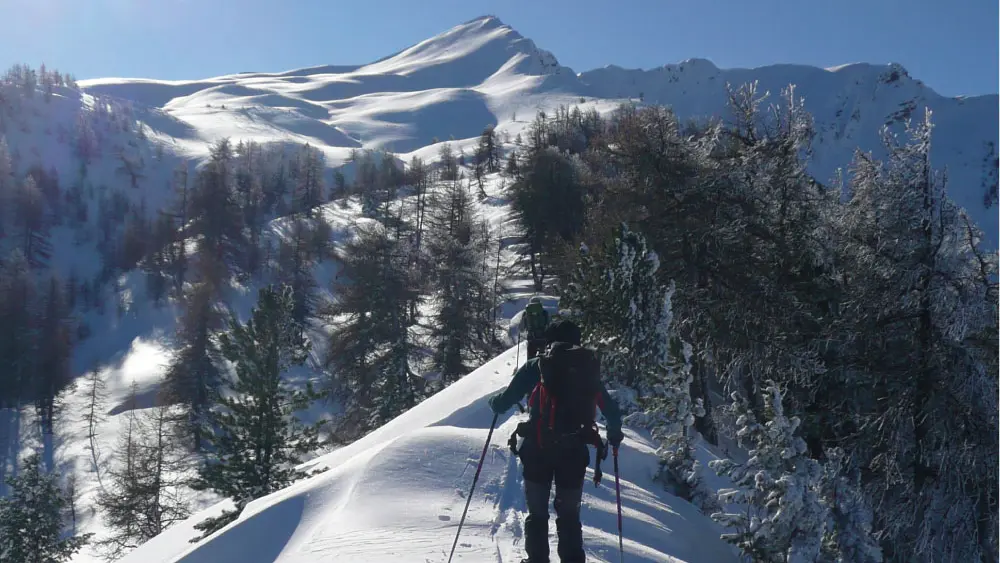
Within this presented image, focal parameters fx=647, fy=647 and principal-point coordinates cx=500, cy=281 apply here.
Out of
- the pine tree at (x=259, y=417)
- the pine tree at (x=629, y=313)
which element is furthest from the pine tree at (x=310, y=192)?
the pine tree at (x=629, y=313)

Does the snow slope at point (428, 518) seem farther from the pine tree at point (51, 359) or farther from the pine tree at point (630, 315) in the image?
the pine tree at point (51, 359)

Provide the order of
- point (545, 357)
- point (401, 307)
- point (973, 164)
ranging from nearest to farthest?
point (545, 357) → point (401, 307) → point (973, 164)

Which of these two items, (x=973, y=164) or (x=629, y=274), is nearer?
(x=629, y=274)

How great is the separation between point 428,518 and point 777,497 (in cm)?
417

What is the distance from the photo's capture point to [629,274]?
45.0 ft

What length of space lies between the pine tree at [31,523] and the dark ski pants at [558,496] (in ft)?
81.4

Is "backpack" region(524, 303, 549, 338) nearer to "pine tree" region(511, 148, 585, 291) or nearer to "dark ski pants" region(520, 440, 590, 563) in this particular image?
"dark ski pants" region(520, 440, 590, 563)

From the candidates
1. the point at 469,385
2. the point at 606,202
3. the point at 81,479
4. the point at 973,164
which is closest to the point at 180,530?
the point at 469,385

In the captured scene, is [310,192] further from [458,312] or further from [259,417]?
[259,417]

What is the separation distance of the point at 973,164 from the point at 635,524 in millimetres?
212593

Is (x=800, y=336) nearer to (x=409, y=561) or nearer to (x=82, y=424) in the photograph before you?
(x=409, y=561)

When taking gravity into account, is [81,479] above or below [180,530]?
below

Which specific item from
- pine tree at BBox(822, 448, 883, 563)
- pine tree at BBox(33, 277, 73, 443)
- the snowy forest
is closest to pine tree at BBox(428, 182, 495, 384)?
the snowy forest

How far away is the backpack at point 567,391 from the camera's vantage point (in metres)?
5.36
